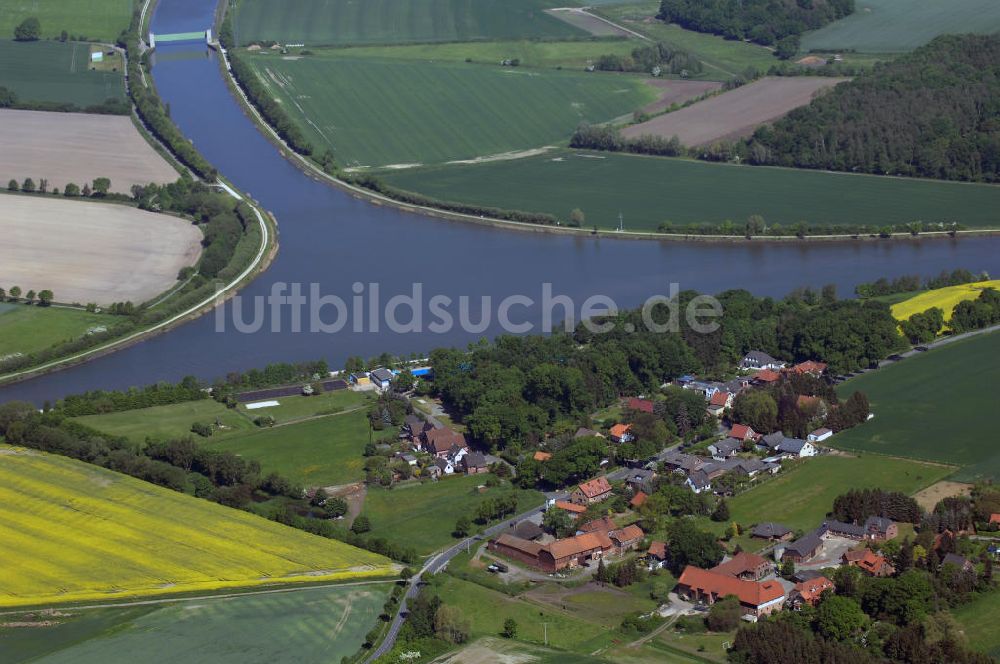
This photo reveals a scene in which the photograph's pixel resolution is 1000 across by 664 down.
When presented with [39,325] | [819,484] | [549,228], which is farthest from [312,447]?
[549,228]

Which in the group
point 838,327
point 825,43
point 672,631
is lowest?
point 672,631

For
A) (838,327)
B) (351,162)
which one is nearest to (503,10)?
(351,162)

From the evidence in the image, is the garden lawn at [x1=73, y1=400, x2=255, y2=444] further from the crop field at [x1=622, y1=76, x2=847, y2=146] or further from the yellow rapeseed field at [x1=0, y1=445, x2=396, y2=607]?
the crop field at [x1=622, y1=76, x2=847, y2=146]

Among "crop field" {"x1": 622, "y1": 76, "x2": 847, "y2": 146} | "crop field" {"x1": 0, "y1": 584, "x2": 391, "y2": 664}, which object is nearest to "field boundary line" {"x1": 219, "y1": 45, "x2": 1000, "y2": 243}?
"crop field" {"x1": 622, "y1": 76, "x2": 847, "y2": 146}

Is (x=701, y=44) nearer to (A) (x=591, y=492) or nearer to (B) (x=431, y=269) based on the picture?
(B) (x=431, y=269)

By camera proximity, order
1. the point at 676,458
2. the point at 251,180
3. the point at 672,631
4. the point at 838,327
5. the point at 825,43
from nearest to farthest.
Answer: the point at 672,631, the point at 676,458, the point at 838,327, the point at 251,180, the point at 825,43

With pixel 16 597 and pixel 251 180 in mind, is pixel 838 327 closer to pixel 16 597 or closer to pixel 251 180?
pixel 16 597
